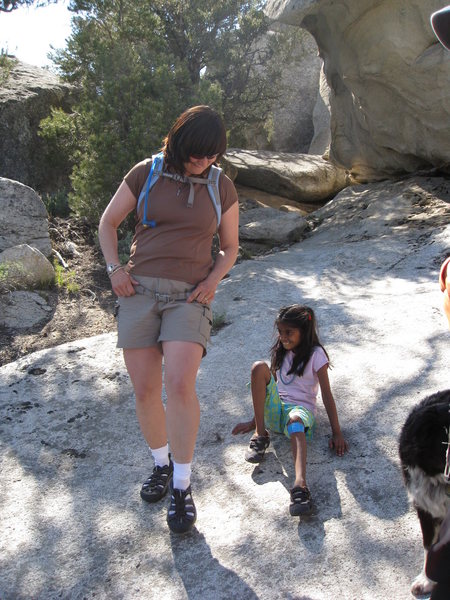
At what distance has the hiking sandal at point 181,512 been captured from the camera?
255cm

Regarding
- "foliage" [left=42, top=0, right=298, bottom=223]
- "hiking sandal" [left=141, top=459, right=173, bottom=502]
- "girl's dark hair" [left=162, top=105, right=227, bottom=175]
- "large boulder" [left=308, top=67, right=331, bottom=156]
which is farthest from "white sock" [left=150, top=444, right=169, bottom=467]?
"large boulder" [left=308, top=67, right=331, bottom=156]

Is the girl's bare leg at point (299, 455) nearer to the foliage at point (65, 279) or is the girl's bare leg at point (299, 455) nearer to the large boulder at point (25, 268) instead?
the large boulder at point (25, 268)

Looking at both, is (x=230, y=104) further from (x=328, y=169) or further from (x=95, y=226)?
(x=95, y=226)

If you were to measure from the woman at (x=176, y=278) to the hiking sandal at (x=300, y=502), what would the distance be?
40cm

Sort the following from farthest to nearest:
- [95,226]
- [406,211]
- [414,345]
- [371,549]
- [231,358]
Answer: [95,226] → [406,211] → [231,358] → [414,345] → [371,549]

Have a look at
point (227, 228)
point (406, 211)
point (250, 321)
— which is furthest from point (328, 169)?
point (227, 228)

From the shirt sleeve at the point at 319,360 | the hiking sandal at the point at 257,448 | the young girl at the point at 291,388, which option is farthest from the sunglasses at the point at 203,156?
the hiking sandal at the point at 257,448

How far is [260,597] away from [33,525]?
3.50ft

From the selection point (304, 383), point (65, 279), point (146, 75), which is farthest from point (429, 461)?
point (146, 75)

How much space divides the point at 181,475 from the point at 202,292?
72 cm

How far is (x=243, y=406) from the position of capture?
3574 mm

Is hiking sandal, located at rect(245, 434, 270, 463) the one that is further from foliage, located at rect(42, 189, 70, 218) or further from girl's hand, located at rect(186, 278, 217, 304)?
foliage, located at rect(42, 189, 70, 218)

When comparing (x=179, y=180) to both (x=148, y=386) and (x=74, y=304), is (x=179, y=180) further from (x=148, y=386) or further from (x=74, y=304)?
(x=74, y=304)

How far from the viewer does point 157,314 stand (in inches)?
101
